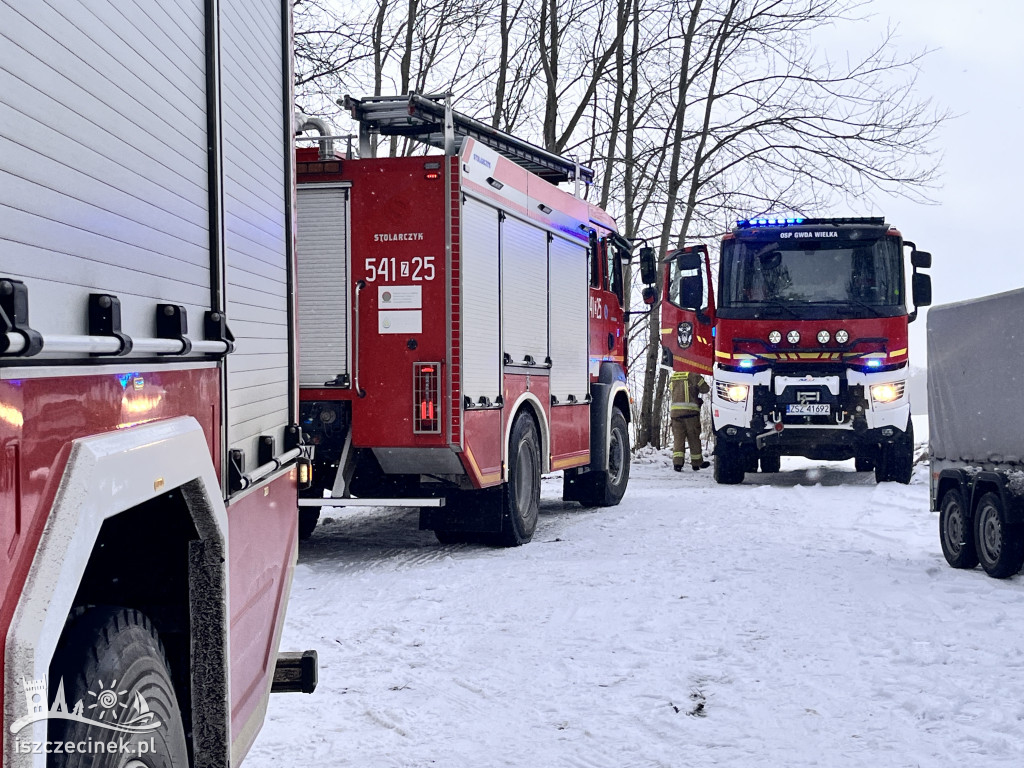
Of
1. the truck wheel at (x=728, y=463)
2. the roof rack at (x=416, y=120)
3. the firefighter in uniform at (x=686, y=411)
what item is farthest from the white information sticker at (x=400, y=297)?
Result: the firefighter in uniform at (x=686, y=411)

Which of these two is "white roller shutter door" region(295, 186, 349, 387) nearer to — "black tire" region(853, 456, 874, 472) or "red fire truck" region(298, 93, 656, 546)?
"red fire truck" region(298, 93, 656, 546)

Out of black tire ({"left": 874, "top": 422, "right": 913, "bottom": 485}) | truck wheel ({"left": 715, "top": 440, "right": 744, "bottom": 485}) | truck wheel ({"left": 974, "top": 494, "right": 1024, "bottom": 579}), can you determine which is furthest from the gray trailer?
truck wheel ({"left": 715, "top": 440, "right": 744, "bottom": 485})

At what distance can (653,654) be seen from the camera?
5.88 metres

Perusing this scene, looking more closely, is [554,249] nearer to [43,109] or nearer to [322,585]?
[322,585]

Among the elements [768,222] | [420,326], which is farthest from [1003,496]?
[768,222]

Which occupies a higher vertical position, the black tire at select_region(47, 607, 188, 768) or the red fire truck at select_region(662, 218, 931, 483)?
the red fire truck at select_region(662, 218, 931, 483)

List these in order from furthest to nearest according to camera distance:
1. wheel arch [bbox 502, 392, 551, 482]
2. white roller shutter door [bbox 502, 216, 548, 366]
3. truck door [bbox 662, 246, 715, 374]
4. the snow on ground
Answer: truck door [bbox 662, 246, 715, 374]
white roller shutter door [bbox 502, 216, 548, 366]
wheel arch [bbox 502, 392, 551, 482]
the snow on ground

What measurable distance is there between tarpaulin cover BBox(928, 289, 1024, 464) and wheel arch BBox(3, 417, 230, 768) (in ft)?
20.3

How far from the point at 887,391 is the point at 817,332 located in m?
1.21

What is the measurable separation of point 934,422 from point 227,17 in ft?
24.1

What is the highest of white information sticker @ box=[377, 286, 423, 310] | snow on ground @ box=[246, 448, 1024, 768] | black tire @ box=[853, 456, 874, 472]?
white information sticker @ box=[377, 286, 423, 310]

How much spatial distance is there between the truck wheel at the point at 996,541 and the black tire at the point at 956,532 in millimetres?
65

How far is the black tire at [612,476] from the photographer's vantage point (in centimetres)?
1305

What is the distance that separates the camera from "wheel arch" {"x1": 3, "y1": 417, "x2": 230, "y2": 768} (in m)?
1.77
